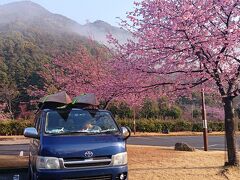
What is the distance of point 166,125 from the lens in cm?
4116

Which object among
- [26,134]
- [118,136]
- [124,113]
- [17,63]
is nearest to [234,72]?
[118,136]

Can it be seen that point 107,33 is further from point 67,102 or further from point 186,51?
point 67,102

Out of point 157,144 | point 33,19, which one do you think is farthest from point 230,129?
point 33,19

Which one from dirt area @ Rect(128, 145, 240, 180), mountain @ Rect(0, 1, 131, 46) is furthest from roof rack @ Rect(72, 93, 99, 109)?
mountain @ Rect(0, 1, 131, 46)

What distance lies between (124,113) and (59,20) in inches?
3851

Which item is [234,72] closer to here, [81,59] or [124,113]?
[81,59]

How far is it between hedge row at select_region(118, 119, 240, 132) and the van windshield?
32006 mm

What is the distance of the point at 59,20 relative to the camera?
134 m

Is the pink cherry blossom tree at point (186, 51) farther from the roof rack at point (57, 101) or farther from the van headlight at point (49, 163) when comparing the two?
the van headlight at point (49, 163)

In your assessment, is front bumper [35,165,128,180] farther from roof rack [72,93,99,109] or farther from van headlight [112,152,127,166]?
roof rack [72,93,99,109]

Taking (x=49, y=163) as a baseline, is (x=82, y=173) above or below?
below

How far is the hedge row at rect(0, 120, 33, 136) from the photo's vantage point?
113 ft

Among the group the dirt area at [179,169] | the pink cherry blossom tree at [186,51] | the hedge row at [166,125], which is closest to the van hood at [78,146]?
the dirt area at [179,169]

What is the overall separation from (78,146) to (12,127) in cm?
3073
